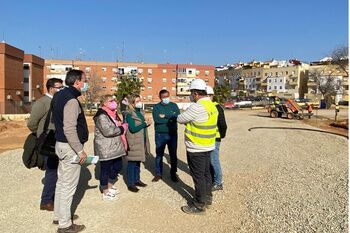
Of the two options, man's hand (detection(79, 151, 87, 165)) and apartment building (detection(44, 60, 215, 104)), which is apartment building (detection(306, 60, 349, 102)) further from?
man's hand (detection(79, 151, 87, 165))

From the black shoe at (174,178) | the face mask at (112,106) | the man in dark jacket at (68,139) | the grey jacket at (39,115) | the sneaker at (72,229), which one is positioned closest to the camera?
the man in dark jacket at (68,139)

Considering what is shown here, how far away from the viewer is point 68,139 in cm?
376

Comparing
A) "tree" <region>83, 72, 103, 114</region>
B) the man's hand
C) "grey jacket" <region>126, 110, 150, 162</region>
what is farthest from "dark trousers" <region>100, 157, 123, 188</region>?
"tree" <region>83, 72, 103, 114</region>

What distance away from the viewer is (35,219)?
441 cm

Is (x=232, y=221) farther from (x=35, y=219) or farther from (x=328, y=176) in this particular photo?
(x=328, y=176)

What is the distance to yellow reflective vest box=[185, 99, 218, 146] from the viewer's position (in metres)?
4.60

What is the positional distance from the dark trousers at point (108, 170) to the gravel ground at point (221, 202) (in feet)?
0.97

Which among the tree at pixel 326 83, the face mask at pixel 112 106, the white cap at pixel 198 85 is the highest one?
the tree at pixel 326 83

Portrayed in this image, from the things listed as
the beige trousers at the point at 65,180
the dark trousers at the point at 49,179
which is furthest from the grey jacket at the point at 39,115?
the beige trousers at the point at 65,180

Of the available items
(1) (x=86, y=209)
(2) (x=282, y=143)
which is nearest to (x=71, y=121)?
(1) (x=86, y=209)

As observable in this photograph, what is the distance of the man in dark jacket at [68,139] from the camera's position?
376cm

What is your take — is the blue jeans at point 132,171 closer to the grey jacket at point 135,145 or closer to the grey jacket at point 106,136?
the grey jacket at point 135,145

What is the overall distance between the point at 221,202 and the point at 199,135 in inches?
47.3

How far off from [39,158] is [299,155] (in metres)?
6.81
